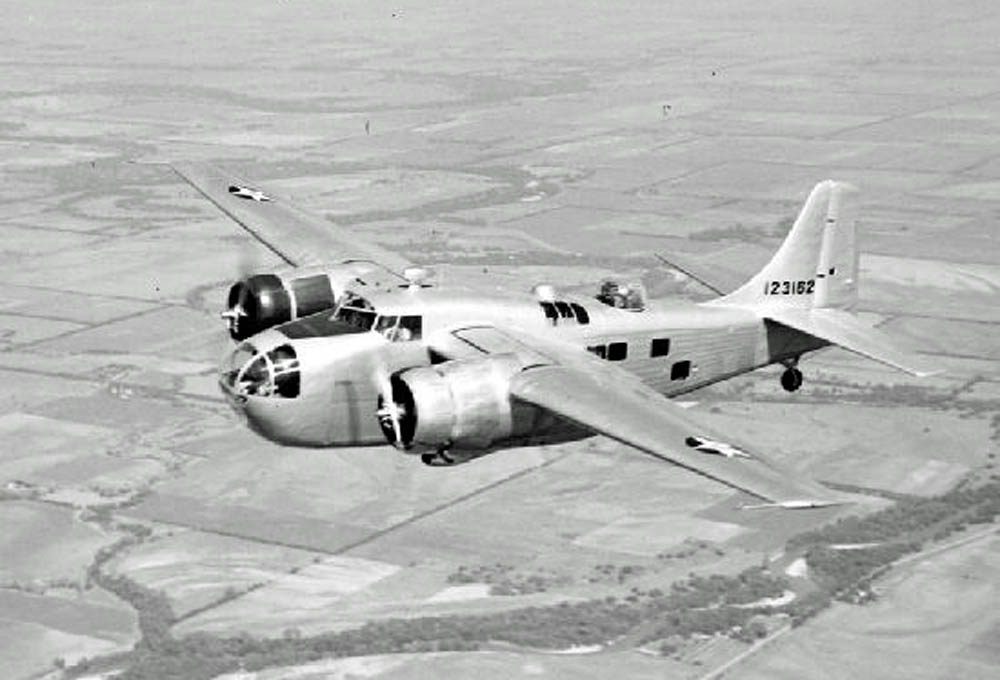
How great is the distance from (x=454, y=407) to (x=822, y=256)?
19311mm

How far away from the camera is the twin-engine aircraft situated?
157ft

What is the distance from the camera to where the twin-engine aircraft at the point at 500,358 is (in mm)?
47875

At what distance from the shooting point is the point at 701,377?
5891cm

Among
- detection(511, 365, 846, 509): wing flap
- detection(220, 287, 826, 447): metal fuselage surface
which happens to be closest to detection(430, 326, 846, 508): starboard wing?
detection(511, 365, 846, 509): wing flap

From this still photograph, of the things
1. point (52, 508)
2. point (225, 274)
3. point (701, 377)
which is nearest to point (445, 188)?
point (225, 274)

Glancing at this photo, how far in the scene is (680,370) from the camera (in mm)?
57938

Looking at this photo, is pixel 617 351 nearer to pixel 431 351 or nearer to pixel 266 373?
pixel 431 351

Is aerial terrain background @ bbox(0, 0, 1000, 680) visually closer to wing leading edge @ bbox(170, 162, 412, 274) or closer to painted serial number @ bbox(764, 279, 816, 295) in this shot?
wing leading edge @ bbox(170, 162, 412, 274)

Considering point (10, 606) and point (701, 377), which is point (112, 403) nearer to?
point (10, 606)

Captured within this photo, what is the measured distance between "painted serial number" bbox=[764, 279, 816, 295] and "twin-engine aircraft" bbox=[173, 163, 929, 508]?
0.19 feet

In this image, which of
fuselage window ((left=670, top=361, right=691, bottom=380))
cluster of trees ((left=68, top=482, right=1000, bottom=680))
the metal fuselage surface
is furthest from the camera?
cluster of trees ((left=68, top=482, right=1000, bottom=680))

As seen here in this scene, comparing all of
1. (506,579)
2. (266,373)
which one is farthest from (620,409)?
(506,579)

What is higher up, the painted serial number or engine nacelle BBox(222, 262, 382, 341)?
engine nacelle BBox(222, 262, 382, 341)

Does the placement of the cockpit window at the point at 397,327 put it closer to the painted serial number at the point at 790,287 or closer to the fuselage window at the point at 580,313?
the fuselage window at the point at 580,313
